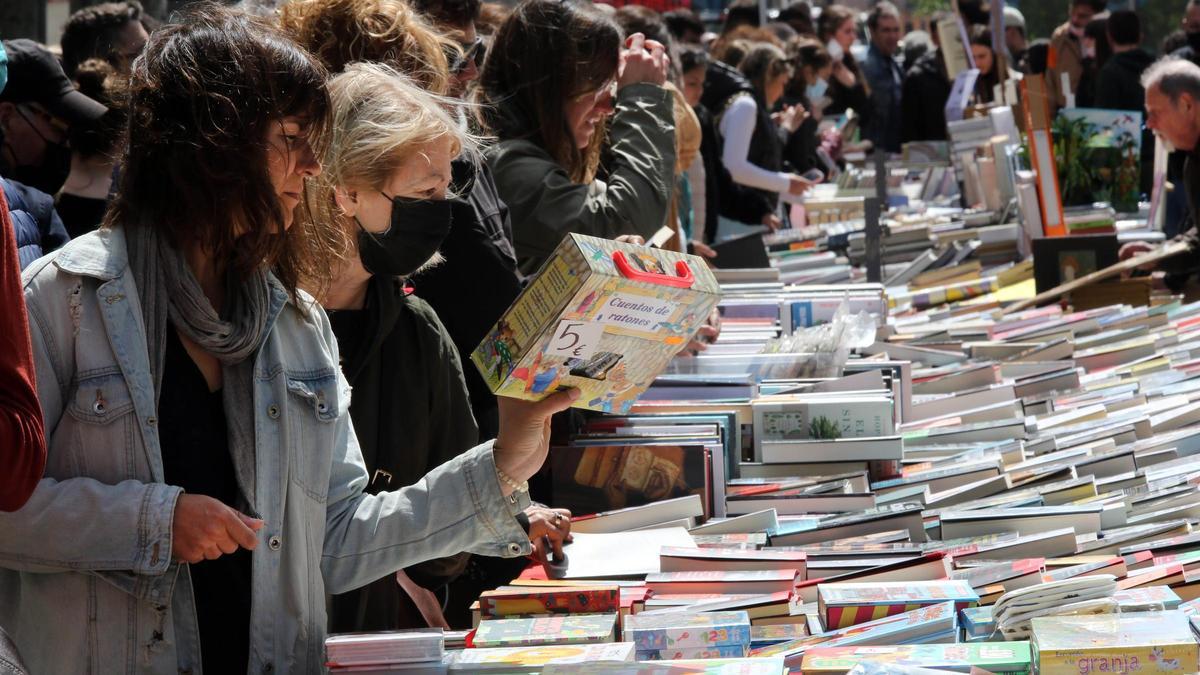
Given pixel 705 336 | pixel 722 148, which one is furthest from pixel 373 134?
pixel 722 148

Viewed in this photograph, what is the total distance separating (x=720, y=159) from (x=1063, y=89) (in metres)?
2.13

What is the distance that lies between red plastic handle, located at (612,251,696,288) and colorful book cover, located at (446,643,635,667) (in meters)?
0.51

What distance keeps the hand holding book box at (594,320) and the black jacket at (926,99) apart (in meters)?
10.5

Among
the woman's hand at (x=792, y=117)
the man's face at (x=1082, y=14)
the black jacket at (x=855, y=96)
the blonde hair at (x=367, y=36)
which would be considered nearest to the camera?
the blonde hair at (x=367, y=36)

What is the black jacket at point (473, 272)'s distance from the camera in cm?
306

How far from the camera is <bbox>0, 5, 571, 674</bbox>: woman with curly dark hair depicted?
5.70 feet

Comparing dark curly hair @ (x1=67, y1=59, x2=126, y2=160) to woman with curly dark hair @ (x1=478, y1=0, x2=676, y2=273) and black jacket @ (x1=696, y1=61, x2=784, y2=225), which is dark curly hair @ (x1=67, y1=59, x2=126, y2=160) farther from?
black jacket @ (x1=696, y1=61, x2=784, y2=225)

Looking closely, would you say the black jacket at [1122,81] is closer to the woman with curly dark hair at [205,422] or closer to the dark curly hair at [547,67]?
the dark curly hair at [547,67]

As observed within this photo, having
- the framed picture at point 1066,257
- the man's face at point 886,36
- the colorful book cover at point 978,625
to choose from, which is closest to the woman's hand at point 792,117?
the man's face at point 886,36

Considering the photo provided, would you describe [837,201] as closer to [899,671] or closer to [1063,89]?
[1063,89]

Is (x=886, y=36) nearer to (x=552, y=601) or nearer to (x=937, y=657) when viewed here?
(x=552, y=601)

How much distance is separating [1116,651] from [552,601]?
88 centimetres

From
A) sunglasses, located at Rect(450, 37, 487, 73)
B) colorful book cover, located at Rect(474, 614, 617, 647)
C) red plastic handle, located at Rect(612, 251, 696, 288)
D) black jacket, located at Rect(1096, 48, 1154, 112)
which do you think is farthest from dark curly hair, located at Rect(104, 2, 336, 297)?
black jacket, located at Rect(1096, 48, 1154, 112)

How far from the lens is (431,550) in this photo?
2084 mm
